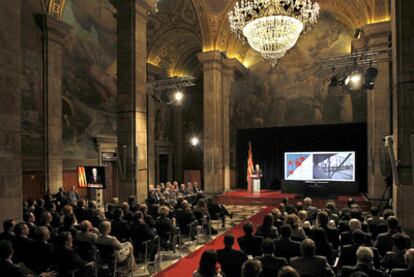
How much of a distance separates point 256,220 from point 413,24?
23.0 ft

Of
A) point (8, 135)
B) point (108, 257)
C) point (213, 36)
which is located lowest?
point (108, 257)

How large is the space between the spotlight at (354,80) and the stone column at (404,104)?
439 cm

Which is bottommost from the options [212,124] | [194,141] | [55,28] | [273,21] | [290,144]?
[290,144]

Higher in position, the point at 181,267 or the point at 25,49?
the point at 25,49

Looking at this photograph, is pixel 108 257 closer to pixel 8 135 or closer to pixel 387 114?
pixel 8 135

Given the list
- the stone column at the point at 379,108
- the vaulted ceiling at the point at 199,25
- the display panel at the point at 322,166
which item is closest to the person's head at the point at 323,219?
the stone column at the point at 379,108

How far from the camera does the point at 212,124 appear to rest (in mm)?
15695

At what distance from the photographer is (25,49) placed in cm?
1093

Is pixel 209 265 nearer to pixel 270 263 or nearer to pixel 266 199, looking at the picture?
pixel 270 263

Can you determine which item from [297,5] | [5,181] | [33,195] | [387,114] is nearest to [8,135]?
[5,181]

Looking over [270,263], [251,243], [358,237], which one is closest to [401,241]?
[358,237]

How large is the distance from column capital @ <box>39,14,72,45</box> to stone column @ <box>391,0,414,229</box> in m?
10.5

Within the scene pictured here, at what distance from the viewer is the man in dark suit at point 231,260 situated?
3986 mm

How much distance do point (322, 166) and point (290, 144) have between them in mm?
2510
